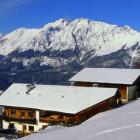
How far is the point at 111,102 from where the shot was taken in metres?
64.4

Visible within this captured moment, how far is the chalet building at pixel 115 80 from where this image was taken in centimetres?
6825

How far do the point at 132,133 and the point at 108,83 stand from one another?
43926 millimetres

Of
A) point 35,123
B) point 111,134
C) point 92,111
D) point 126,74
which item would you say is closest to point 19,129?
point 35,123

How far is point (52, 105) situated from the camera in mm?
62125

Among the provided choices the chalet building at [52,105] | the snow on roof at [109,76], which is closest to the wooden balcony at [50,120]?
the chalet building at [52,105]

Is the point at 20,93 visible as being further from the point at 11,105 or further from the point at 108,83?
the point at 108,83

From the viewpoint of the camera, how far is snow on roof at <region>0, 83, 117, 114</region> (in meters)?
61.1

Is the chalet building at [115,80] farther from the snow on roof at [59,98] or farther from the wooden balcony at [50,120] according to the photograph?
the wooden balcony at [50,120]

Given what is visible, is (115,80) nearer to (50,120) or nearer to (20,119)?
(50,120)

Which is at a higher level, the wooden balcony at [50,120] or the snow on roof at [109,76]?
the snow on roof at [109,76]

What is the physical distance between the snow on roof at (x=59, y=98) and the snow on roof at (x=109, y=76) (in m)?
5.62

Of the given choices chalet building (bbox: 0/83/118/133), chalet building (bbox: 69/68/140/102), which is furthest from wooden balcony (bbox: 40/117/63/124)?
chalet building (bbox: 69/68/140/102)

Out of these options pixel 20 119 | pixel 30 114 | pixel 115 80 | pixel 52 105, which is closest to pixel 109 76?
pixel 115 80

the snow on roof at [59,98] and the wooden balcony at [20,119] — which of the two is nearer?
the snow on roof at [59,98]
